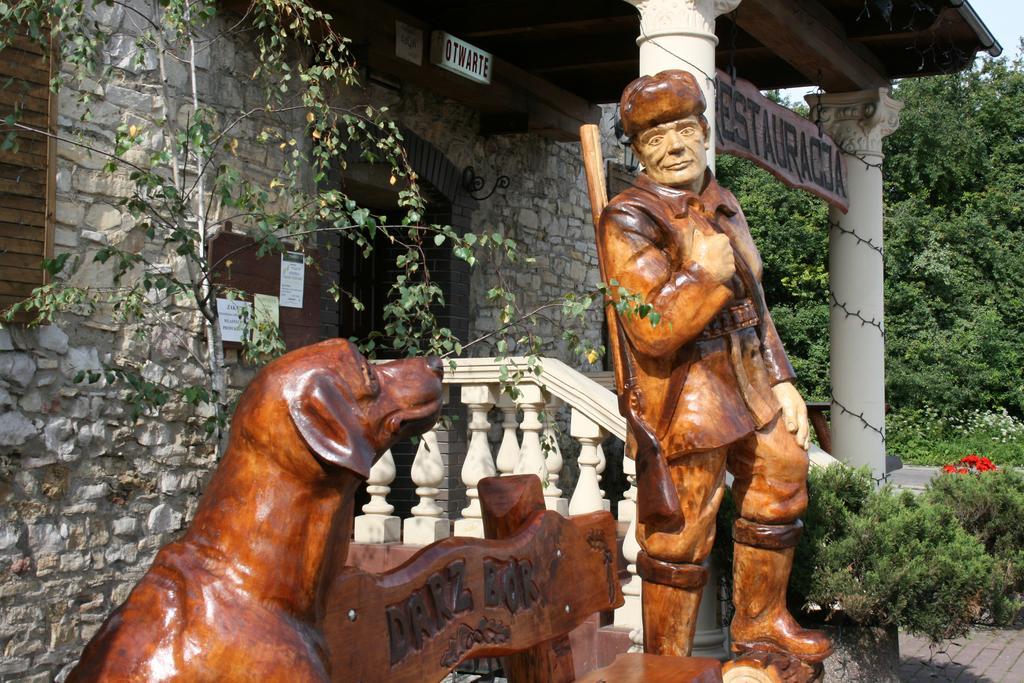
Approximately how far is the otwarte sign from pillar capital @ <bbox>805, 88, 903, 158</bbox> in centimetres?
134

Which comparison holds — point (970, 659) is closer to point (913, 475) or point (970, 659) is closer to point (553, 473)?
point (553, 473)

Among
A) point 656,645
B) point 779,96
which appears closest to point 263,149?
point 656,645

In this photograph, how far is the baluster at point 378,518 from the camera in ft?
16.0

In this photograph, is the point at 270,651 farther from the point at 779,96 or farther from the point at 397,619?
the point at 779,96

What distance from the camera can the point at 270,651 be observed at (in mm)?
1266

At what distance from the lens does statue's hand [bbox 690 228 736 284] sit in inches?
117

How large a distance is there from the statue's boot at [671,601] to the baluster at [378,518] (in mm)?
1883

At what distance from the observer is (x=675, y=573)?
3186mm

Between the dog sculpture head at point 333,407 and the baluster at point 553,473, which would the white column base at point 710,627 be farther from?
the dog sculpture head at point 333,407

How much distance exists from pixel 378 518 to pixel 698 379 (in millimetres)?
2166

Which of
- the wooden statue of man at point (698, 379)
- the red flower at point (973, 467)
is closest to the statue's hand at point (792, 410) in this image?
the wooden statue of man at point (698, 379)

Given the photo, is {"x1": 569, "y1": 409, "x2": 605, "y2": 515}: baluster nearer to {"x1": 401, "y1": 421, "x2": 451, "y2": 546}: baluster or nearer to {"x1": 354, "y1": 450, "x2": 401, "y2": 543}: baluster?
{"x1": 401, "y1": 421, "x2": 451, "y2": 546}: baluster

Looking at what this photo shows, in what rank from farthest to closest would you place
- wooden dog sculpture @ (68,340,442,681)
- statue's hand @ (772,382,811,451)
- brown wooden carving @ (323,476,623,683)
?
statue's hand @ (772,382,811,451), brown wooden carving @ (323,476,623,683), wooden dog sculpture @ (68,340,442,681)

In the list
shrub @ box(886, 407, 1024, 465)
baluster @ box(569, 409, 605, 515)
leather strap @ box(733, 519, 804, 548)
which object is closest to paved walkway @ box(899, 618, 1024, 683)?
baluster @ box(569, 409, 605, 515)
